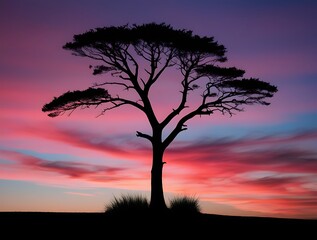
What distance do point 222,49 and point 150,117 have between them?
16.9 feet

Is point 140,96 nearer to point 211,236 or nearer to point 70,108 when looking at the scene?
point 70,108

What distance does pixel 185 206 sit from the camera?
2039 centimetres

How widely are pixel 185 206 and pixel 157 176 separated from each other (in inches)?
75.6

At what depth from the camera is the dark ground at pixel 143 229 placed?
13.3 m

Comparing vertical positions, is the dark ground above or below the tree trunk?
below

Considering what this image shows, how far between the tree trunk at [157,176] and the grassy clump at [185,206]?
518mm

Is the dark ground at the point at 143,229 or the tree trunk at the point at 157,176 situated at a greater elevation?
the tree trunk at the point at 157,176

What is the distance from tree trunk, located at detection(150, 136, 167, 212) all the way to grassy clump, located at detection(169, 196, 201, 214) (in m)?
0.52

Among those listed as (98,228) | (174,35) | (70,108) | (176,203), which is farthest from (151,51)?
(98,228)

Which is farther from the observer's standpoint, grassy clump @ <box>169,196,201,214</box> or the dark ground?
grassy clump @ <box>169,196,201,214</box>

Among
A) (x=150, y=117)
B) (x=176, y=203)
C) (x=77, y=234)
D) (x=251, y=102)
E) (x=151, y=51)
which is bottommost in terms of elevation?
(x=77, y=234)

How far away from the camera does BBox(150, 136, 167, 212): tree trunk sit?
2081 cm

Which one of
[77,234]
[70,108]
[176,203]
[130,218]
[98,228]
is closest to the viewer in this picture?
[77,234]

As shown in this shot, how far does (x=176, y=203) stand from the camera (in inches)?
811
